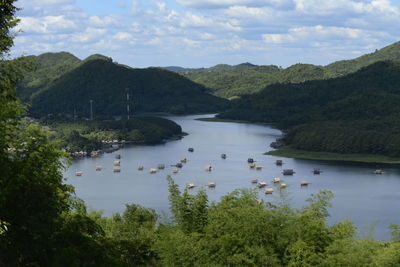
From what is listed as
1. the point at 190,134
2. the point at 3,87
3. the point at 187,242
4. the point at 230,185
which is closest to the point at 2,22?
the point at 3,87

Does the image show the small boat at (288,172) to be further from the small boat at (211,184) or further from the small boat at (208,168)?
the small boat at (211,184)

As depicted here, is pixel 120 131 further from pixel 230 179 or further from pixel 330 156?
pixel 230 179

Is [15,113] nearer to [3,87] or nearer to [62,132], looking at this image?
[3,87]

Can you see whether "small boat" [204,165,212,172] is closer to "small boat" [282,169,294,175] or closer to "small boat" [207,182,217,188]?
"small boat" [282,169,294,175]

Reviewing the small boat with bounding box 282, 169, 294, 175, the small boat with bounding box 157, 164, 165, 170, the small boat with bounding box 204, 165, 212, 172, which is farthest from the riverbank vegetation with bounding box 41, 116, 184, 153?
the small boat with bounding box 282, 169, 294, 175

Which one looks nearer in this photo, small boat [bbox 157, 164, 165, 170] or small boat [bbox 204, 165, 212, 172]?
small boat [bbox 204, 165, 212, 172]

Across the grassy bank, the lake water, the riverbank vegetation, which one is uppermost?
the riverbank vegetation

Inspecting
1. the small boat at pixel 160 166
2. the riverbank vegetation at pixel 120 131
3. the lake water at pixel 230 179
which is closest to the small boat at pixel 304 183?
the lake water at pixel 230 179
